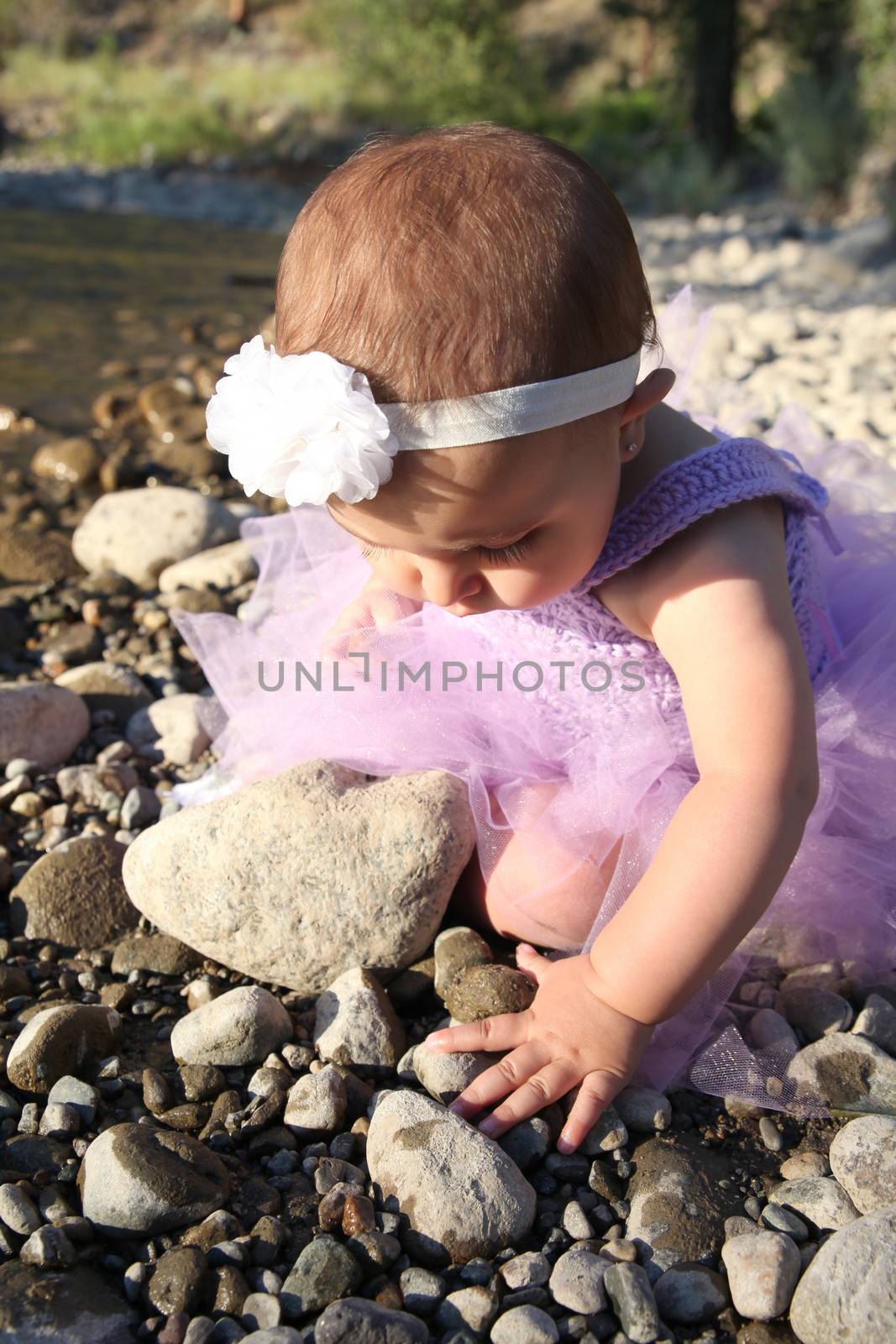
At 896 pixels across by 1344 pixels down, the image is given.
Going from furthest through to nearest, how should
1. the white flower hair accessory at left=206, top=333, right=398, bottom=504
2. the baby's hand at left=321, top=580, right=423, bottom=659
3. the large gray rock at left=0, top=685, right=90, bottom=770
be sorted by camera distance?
1. the large gray rock at left=0, top=685, right=90, bottom=770
2. the baby's hand at left=321, top=580, right=423, bottom=659
3. the white flower hair accessory at left=206, top=333, right=398, bottom=504

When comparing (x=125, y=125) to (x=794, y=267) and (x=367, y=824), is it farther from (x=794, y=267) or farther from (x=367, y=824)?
(x=367, y=824)

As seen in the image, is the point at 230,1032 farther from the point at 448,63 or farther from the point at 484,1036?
the point at 448,63

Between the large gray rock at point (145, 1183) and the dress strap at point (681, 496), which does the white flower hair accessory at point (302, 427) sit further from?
the large gray rock at point (145, 1183)

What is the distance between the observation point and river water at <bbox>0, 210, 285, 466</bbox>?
5707 millimetres

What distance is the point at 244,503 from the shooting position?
429 centimetres

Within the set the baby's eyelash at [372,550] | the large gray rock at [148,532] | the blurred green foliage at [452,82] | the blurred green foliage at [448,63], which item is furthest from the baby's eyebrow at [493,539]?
the blurred green foliage at [448,63]

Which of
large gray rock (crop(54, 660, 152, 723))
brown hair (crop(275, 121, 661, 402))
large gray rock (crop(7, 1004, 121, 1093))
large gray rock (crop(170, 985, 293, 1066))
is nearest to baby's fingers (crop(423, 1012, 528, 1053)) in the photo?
large gray rock (crop(170, 985, 293, 1066))

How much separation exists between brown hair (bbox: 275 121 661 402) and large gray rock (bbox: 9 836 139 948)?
112cm

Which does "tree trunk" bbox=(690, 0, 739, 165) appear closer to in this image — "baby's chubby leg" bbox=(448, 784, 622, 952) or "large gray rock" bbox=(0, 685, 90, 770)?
"large gray rock" bbox=(0, 685, 90, 770)

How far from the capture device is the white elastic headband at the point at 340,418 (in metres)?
1.48

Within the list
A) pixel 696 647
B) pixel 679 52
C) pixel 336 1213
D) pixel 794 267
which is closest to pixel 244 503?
pixel 696 647

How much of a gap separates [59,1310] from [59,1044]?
476mm

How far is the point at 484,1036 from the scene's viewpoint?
5.91ft

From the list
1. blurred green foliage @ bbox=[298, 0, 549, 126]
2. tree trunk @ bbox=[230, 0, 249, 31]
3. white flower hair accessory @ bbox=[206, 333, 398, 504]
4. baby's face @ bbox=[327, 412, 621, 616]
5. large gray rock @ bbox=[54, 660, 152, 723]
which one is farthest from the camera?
tree trunk @ bbox=[230, 0, 249, 31]
